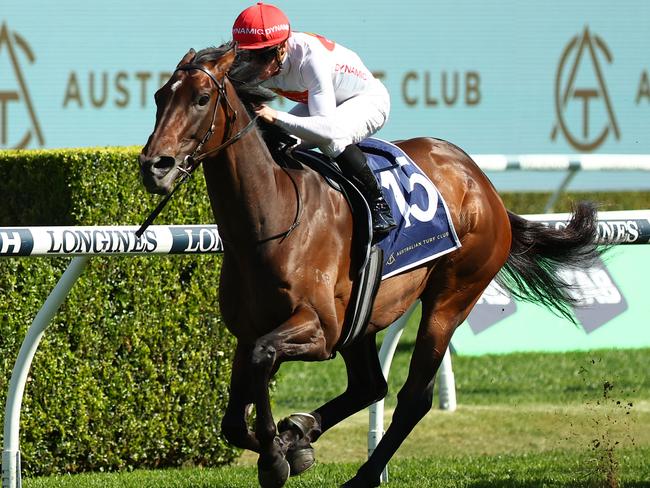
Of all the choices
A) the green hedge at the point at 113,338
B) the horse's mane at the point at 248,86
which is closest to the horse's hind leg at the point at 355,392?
the horse's mane at the point at 248,86

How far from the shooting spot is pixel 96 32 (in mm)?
9750

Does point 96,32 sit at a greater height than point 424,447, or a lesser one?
greater

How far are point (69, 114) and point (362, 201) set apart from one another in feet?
18.2

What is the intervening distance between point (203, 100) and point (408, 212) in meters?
1.11

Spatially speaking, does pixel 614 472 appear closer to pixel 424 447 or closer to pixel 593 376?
pixel 424 447

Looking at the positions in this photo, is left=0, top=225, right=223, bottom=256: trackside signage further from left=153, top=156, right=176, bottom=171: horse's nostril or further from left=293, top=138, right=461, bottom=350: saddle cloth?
left=153, top=156, right=176, bottom=171: horse's nostril

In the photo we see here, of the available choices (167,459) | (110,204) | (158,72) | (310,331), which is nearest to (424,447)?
(167,459)

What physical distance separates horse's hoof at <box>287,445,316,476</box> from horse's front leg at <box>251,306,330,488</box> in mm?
97

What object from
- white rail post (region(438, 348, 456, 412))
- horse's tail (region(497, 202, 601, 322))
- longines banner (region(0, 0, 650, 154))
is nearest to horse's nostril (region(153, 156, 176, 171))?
horse's tail (region(497, 202, 601, 322))

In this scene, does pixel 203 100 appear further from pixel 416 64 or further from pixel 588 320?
pixel 416 64

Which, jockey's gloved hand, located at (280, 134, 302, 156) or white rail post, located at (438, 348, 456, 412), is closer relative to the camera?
jockey's gloved hand, located at (280, 134, 302, 156)

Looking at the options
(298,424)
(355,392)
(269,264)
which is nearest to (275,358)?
(269,264)

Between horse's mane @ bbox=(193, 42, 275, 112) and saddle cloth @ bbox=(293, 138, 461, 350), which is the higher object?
horse's mane @ bbox=(193, 42, 275, 112)

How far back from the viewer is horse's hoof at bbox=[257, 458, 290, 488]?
13.8 ft
